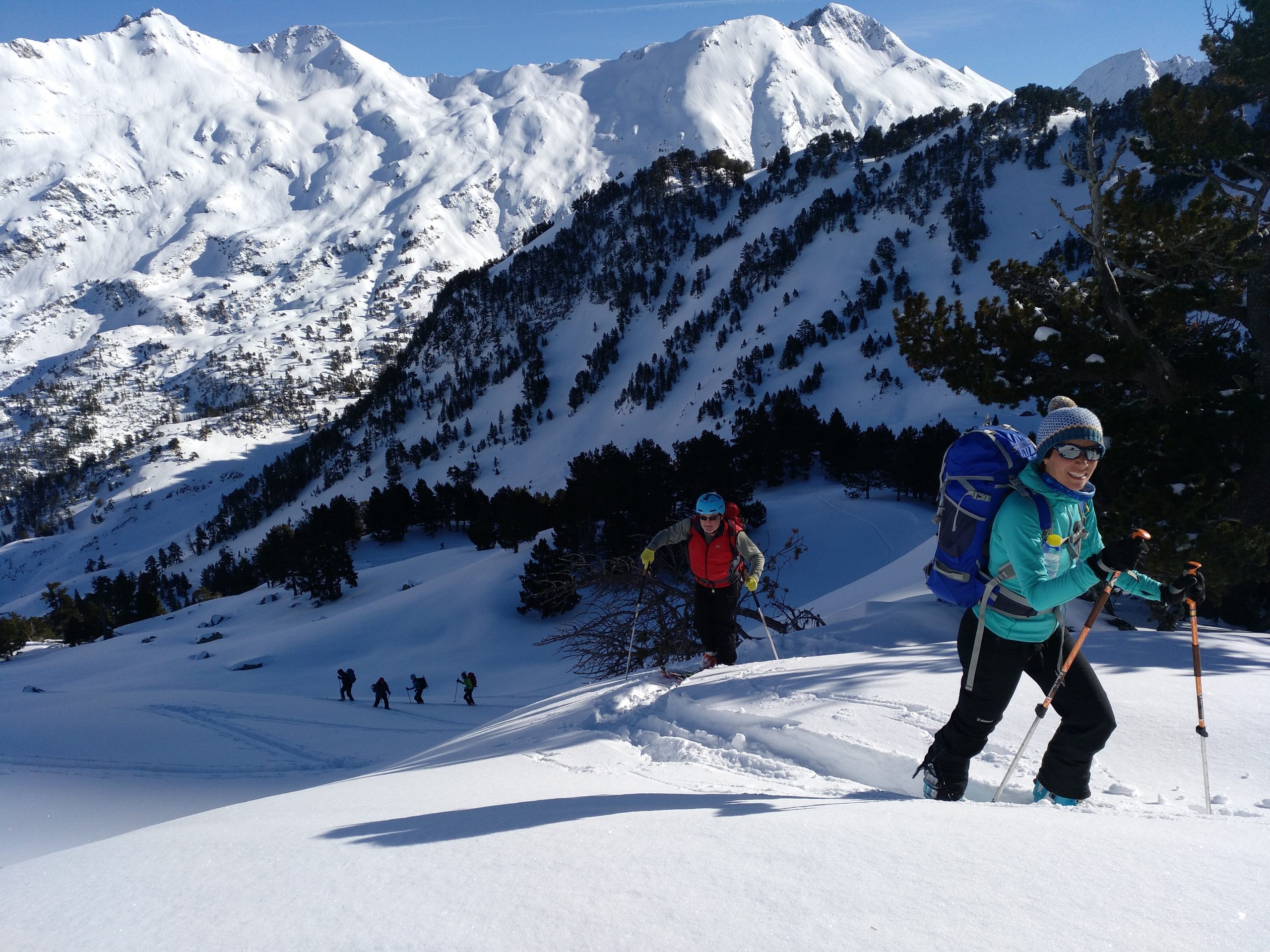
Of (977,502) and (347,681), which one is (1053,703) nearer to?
(977,502)

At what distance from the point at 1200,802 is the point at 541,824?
11.2 feet

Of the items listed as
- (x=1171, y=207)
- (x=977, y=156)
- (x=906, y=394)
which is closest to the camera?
(x=1171, y=207)

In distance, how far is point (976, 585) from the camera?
3.53 meters

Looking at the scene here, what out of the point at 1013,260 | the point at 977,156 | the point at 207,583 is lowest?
the point at 207,583

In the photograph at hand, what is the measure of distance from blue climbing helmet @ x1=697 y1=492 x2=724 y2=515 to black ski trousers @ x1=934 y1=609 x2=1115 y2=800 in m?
3.17

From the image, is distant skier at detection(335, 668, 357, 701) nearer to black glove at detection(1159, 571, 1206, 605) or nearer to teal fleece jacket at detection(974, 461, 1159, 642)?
teal fleece jacket at detection(974, 461, 1159, 642)

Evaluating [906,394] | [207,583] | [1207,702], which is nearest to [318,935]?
[1207,702]

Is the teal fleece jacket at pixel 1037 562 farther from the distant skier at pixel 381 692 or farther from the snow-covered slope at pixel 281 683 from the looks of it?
the distant skier at pixel 381 692

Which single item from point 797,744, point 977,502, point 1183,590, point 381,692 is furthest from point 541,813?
point 381,692

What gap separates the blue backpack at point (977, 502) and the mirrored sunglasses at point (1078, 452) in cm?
17

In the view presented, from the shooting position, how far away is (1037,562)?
324 centimetres

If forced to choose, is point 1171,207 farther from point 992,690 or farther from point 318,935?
point 318,935

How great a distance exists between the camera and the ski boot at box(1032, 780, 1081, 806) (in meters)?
3.60

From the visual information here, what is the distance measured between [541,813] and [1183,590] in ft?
11.2
